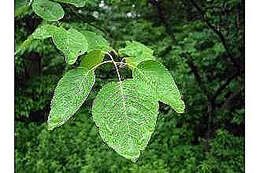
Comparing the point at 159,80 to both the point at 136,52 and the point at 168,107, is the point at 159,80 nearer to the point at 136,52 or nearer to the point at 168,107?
the point at 136,52

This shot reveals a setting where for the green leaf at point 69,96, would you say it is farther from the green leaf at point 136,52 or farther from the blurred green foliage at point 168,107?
the blurred green foliage at point 168,107

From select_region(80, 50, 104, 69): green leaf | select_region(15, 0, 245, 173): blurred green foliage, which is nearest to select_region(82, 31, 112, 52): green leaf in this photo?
select_region(80, 50, 104, 69): green leaf

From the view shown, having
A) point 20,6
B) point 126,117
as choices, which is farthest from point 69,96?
point 20,6

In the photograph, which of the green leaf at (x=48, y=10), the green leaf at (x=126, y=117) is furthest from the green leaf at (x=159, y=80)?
the green leaf at (x=48, y=10)

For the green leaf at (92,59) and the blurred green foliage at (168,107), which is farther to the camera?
the blurred green foliage at (168,107)

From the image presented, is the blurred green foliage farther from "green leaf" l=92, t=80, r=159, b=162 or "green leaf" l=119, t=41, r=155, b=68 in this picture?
"green leaf" l=92, t=80, r=159, b=162

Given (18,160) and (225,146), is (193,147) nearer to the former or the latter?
(225,146)
